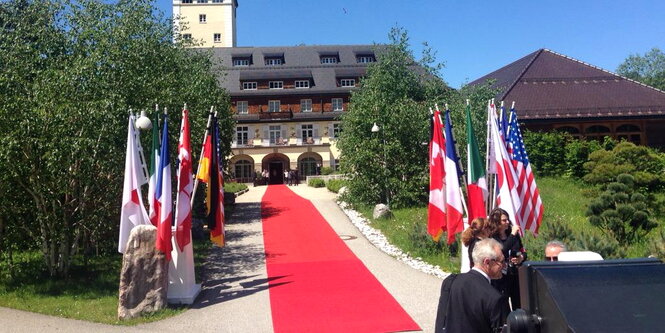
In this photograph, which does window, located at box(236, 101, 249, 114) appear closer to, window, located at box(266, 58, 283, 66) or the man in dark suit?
window, located at box(266, 58, 283, 66)

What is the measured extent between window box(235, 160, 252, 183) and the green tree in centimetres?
4018

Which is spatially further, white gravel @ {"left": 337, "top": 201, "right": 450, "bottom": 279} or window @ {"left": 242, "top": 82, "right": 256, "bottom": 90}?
window @ {"left": 242, "top": 82, "right": 256, "bottom": 90}

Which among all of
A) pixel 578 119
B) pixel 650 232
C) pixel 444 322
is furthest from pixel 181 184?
pixel 578 119

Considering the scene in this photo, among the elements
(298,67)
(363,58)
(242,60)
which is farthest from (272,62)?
(363,58)

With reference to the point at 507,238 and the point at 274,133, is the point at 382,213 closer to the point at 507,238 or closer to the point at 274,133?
the point at 507,238

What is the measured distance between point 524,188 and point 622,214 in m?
3.35

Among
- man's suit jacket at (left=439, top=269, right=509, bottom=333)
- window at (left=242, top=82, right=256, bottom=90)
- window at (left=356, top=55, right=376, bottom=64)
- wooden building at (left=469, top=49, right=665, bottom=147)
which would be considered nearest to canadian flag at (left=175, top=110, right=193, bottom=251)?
man's suit jacket at (left=439, top=269, right=509, bottom=333)

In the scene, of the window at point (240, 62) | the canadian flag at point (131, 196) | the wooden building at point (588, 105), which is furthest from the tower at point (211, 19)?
the canadian flag at point (131, 196)

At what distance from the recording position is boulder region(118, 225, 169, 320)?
8.30 metres

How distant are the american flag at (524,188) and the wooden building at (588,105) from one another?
16.7 m

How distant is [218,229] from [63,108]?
3.79 meters

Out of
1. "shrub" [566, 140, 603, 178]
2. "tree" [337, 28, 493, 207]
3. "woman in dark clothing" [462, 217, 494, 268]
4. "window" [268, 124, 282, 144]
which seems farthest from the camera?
"window" [268, 124, 282, 144]

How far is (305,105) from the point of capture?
49.4 m

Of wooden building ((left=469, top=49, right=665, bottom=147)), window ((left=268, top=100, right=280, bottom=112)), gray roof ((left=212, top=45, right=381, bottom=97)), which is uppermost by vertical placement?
gray roof ((left=212, top=45, right=381, bottom=97))
